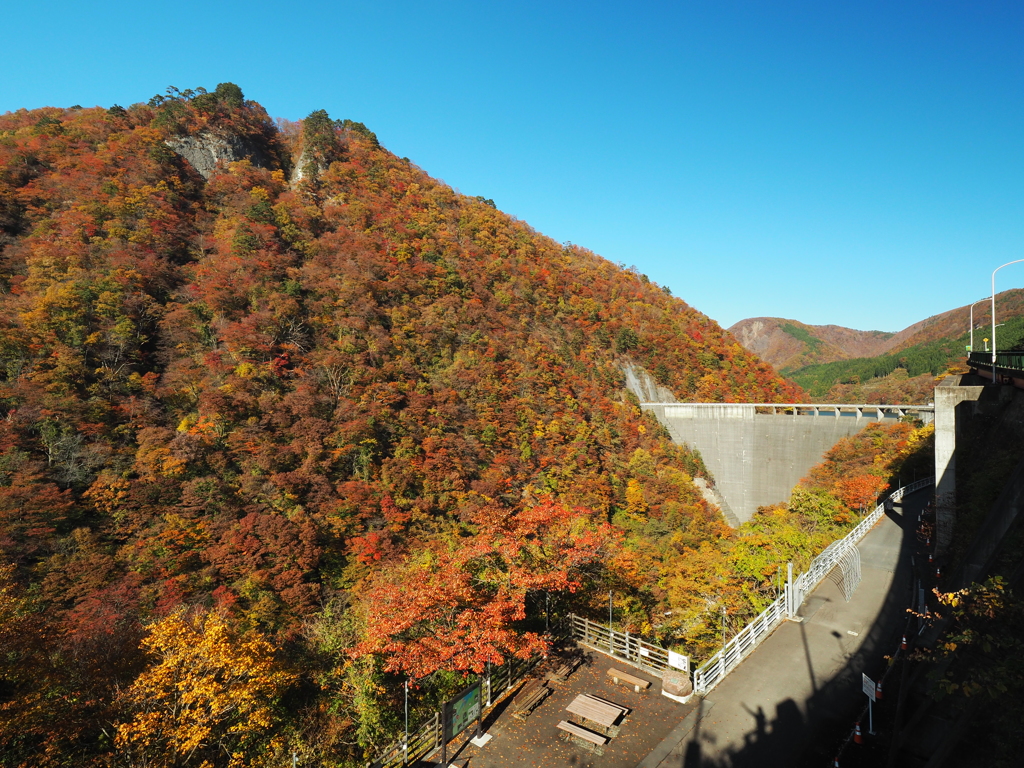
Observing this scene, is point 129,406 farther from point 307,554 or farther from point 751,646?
point 751,646

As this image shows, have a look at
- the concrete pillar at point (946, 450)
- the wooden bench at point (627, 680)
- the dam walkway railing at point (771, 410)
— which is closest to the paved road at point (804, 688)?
the wooden bench at point (627, 680)

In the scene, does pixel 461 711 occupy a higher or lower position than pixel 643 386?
lower

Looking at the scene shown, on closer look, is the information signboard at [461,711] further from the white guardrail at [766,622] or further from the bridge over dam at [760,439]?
the bridge over dam at [760,439]

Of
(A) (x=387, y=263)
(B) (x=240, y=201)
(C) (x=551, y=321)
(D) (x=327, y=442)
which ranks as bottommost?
(D) (x=327, y=442)

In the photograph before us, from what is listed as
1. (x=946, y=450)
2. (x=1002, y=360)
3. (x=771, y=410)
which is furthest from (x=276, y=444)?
(x=771, y=410)

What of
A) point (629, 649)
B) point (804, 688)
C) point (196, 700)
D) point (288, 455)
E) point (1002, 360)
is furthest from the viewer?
point (288, 455)

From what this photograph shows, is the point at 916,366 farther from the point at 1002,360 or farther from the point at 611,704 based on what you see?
the point at 611,704

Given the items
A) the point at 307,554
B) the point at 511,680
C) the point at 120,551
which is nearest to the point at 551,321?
the point at 307,554
